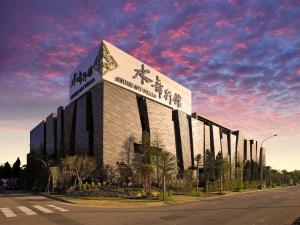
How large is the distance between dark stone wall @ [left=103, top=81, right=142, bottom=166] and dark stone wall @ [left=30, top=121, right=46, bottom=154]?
27781mm

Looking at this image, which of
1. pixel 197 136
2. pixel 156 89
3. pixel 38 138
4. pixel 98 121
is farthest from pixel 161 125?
pixel 38 138

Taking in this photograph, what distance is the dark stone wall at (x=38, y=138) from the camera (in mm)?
89475

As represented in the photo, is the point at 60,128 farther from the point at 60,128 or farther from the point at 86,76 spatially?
the point at 86,76

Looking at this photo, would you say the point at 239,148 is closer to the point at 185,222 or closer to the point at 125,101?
the point at 125,101

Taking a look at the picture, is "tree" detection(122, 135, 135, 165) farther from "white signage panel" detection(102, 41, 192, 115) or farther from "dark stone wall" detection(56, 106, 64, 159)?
"dark stone wall" detection(56, 106, 64, 159)

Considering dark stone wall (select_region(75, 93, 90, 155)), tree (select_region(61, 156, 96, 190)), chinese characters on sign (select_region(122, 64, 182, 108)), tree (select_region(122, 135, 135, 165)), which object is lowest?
tree (select_region(61, 156, 96, 190))

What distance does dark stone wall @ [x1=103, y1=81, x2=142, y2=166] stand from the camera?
58.8 metres

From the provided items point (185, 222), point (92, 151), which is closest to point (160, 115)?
Result: point (92, 151)

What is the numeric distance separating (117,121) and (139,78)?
1197 cm

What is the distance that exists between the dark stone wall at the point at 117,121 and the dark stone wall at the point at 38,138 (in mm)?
27781

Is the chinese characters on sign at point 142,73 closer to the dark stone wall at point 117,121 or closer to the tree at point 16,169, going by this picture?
the dark stone wall at point 117,121

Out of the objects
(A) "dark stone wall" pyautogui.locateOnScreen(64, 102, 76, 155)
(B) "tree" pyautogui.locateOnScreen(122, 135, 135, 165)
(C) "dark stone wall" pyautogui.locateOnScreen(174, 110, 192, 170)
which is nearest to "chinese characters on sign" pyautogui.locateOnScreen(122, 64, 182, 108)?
(C) "dark stone wall" pyautogui.locateOnScreen(174, 110, 192, 170)

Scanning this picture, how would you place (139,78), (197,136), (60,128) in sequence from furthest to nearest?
(197,136)
(60,128)
(139,78)

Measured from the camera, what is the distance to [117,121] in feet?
202
